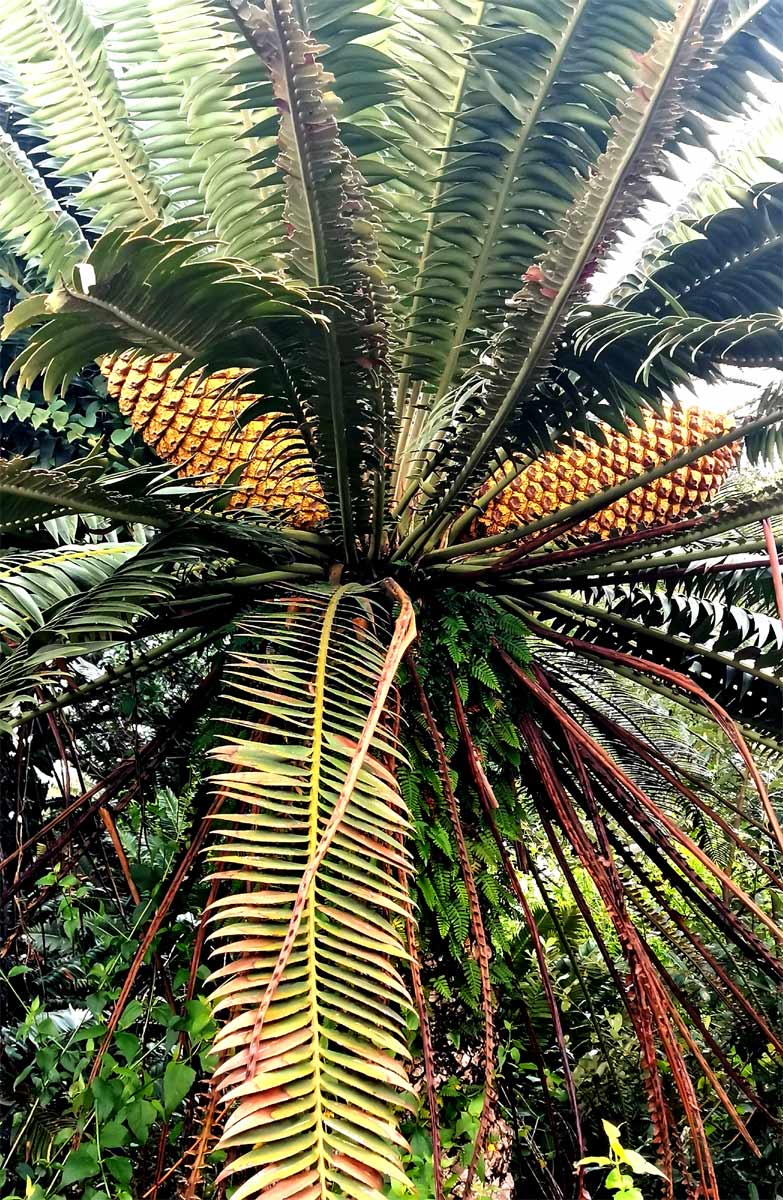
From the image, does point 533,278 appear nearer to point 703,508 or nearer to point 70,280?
point 70,280

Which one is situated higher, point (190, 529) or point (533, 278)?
point (533, 278)

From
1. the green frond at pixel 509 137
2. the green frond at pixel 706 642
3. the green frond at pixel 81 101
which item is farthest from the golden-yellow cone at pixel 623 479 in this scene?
the green frond at pixel 81 101

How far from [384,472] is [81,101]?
0.72 m

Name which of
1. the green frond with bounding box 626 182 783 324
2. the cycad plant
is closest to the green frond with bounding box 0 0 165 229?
the cycad plant

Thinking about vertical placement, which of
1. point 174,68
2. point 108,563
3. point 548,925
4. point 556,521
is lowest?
point 548,925

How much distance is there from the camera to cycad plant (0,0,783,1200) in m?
0.65

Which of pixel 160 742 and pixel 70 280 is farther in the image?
pixel 160 742

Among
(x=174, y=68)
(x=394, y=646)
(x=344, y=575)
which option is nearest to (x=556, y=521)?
(x=344, y=575)

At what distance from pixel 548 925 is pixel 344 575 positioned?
4.77 ft

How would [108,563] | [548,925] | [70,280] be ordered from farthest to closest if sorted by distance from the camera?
1. [548,925]
2. [108,563]
3. [70,280]

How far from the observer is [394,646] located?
0.70 m

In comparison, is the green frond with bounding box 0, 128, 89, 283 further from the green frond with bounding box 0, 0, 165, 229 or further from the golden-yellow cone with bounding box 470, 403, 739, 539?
the golden-yellow cone with bounding box 470, 403, 739, 539

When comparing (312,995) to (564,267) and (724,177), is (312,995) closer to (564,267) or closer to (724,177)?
(564,267)

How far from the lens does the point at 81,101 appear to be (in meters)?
1.16
